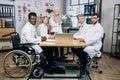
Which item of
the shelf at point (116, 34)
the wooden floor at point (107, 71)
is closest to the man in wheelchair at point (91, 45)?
the wooden floor at point (107, 71)

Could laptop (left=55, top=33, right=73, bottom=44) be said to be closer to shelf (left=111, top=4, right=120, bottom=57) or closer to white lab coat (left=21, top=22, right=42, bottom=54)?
white lab coat (left=21, top=22, right=42, bottom=54)

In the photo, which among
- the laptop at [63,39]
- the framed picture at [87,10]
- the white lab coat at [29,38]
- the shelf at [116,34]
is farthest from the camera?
the framed picture at [87,10]

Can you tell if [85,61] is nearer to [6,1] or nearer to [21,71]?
[21,71]

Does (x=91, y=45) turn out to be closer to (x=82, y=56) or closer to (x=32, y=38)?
(x=82, y=56)

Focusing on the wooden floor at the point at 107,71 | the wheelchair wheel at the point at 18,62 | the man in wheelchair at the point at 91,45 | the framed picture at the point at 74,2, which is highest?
the framed picture at the point at 74,2

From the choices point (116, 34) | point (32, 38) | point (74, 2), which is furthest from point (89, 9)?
point (32, 38)

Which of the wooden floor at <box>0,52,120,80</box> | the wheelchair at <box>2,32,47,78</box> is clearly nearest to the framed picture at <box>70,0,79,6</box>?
the wooden floor at <box>0,52,120,80</box>

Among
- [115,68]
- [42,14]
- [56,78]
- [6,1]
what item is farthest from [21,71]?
[42,14]

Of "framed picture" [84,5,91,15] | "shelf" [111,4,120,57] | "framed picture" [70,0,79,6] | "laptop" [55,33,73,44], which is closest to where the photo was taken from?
"laptop" [55,33,73,44]

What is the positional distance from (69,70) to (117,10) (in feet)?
8.94

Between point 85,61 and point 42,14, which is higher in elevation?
point 42,14

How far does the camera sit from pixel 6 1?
552cm

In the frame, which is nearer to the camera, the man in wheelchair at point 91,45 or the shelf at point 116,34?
the man in wheelchair at point 91,45

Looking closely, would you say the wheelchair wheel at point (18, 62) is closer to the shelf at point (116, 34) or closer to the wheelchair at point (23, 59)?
the wheelchair at point (23, 59)
